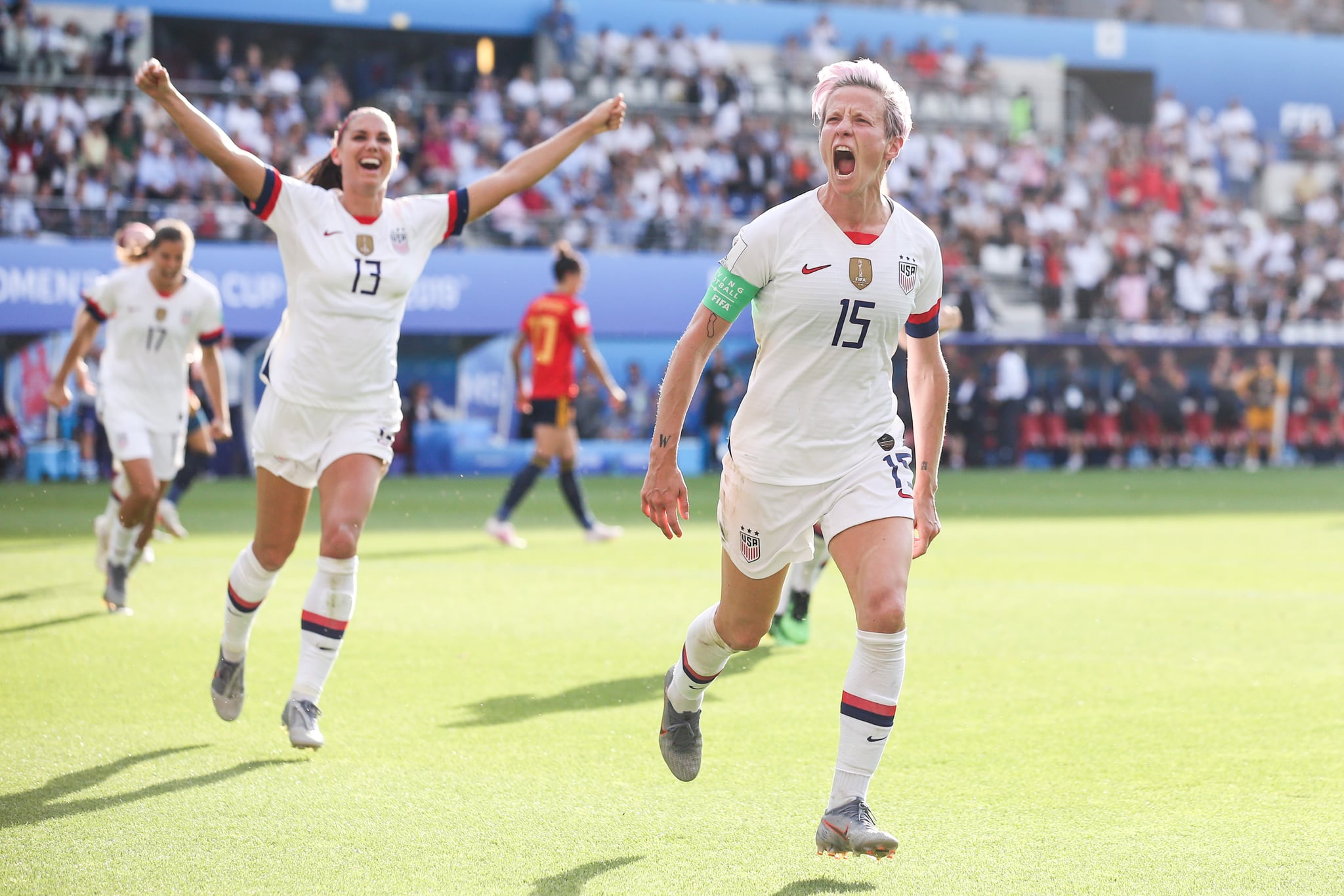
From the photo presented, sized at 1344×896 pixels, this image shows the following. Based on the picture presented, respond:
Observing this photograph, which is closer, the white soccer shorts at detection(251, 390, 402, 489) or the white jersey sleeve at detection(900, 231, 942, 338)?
the white jersey sleeve at detection(900, 231, 942, 338)

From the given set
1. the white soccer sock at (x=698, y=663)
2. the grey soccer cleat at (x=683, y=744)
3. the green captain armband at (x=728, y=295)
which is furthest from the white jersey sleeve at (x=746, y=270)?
the grey soccer cleat at (x=683, y=744)

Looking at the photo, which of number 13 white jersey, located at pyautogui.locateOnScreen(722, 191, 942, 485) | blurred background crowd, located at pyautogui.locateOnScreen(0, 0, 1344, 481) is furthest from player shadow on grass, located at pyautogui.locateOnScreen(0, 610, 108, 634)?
blurred background crowd, located at pyautogui.locateOnScreen(0, 0, 1344, 481)

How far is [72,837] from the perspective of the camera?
449 centimetres

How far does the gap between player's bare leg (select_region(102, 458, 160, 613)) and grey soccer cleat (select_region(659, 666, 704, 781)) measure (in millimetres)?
4926

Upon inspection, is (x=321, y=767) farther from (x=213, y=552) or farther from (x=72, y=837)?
(x=213, y=552)

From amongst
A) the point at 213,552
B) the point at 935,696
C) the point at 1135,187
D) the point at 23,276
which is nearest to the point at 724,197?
the point at 1135,187

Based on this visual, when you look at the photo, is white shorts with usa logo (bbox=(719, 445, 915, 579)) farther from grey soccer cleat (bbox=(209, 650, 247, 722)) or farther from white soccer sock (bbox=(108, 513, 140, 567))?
white soccer sock (bbox=(108, 513, 140, 567))

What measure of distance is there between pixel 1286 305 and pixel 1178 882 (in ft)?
88.8

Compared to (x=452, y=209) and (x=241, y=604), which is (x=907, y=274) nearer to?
(x=452, y=209)

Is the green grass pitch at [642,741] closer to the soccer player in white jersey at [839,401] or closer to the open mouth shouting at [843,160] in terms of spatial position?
the soccer player in white jersey at [839,401]

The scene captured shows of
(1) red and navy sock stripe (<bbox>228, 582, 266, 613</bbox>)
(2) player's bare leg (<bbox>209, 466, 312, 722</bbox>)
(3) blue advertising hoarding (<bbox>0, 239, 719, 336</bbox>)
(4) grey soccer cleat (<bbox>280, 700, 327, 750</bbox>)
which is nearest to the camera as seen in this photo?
(4) grey soccer cleat (<bbox>280, 700, 327, 750</bbox>)

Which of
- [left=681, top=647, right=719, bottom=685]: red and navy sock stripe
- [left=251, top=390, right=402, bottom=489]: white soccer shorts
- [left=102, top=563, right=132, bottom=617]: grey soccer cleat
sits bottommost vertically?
[left=102, top=563, right=132, bottom=617]: grey soccer cleat

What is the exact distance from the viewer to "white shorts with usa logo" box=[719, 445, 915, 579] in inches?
182

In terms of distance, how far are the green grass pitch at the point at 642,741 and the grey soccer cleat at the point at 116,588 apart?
131mm
